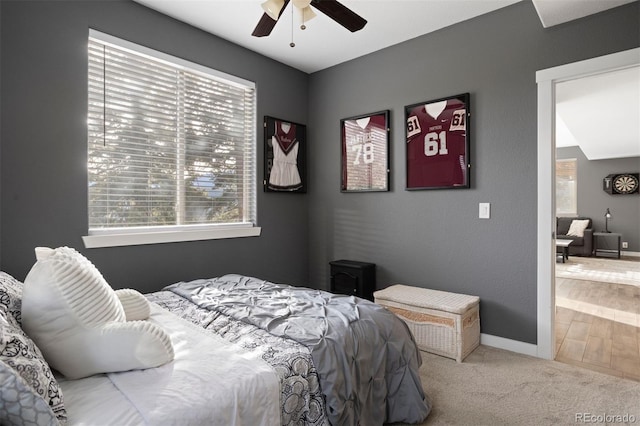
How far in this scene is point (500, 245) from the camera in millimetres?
2922

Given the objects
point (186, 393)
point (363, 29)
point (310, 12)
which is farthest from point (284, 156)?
point (186, 393)

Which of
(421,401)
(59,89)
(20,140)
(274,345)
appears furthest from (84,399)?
(59,89)

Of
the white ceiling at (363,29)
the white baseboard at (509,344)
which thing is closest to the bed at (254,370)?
the white baseboard at (509,344)

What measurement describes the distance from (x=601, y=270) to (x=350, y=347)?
6.63 metres

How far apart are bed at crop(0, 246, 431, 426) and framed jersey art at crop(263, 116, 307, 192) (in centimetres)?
177

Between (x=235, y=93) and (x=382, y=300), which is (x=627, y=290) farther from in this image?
(x=235, y=93)

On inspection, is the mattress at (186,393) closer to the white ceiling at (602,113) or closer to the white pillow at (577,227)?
the white ceiling at (602,113)

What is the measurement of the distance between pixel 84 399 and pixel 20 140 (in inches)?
76.3

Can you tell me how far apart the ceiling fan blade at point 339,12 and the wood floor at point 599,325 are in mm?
2749

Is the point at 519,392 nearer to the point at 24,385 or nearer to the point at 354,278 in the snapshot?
the point at 354,278

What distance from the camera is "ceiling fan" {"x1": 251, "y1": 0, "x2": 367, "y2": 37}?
6.55ft

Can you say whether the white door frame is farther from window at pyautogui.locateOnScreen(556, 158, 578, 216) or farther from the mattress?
window at pyautogui.locateOnScreen(556, 158, 578, 216)

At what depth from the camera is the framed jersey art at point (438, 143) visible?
3078 millimetres

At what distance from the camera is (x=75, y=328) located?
3.99ft
